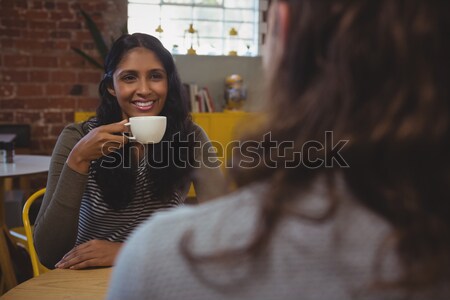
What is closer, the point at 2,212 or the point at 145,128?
the point at 145,128

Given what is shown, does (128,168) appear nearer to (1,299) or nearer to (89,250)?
(89,250)

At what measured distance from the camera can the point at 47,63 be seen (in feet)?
15.9

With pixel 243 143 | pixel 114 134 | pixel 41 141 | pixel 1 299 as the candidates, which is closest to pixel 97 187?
pixel 114 134

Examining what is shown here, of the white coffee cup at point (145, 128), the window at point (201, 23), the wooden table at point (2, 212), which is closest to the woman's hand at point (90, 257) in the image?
the white coffee cup at point (145, 128)

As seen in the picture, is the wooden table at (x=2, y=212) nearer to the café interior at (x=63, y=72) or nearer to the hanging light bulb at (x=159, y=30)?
the café interior at (x=63, y=72)

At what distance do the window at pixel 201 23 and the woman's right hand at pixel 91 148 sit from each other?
3.90 metres

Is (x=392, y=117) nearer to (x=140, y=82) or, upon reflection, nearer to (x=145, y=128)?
(x=145, y=128)

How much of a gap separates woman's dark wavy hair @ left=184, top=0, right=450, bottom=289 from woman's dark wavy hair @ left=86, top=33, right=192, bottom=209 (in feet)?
3.79

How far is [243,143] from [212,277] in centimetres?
14

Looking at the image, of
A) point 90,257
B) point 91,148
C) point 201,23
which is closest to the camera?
point 90,257

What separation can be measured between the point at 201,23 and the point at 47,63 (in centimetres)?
166

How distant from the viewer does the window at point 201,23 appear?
531 centimetres

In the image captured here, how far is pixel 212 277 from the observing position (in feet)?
1.43

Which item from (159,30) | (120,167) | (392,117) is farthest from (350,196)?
(159,30)
